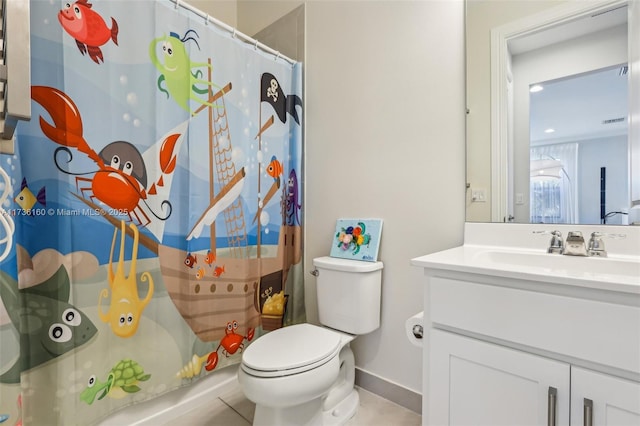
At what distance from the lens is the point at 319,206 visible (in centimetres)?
198

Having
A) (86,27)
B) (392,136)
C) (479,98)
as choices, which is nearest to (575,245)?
(479,98)

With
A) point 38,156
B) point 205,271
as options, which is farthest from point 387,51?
point 38,156

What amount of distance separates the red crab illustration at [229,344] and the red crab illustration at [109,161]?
2.30 feet

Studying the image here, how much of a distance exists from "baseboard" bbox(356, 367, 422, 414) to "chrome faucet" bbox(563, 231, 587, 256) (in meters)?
0.95

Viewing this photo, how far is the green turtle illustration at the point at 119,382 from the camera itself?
1.24 meters

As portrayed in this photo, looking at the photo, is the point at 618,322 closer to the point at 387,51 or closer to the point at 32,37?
the point at 387,51

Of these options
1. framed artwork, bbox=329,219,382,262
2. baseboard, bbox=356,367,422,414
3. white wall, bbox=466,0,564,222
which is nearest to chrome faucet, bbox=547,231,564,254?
white wall, bbox=466,0,564,222

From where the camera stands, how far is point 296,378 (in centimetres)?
121

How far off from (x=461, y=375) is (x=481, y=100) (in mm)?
1119

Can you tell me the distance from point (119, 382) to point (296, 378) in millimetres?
762

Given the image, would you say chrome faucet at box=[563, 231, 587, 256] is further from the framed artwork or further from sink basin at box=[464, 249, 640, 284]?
the framed artwork

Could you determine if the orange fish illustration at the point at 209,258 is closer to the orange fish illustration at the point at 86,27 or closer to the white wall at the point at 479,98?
the orange fish illustration at the point at 86,27

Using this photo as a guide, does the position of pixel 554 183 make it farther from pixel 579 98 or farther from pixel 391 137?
pixel 391 137

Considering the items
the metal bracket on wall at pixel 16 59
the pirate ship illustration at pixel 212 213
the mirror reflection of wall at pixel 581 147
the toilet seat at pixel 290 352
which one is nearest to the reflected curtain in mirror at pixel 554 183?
the mirror reflection of wall at pixel 581 147
